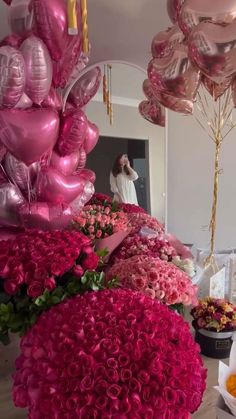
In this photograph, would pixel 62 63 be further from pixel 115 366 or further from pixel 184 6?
pixel 115 366

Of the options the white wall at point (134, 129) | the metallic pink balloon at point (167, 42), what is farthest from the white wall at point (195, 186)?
the metallic pink balloon at point (167, 42)

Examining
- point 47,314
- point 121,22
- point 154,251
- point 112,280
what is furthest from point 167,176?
point 47,314

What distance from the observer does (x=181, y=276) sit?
2.26 feet

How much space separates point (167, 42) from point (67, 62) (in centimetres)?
29

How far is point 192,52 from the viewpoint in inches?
31.0

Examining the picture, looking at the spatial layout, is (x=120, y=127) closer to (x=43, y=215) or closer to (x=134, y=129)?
(x=134, y=129)

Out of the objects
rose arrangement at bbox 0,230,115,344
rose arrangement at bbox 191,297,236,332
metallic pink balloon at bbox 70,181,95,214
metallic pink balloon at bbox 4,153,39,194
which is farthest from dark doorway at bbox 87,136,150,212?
rose arrangement at bbox 0,230,115,344

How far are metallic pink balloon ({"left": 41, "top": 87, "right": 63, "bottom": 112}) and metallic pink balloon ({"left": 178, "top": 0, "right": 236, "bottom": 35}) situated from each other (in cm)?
34

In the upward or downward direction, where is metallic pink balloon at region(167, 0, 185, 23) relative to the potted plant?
upward

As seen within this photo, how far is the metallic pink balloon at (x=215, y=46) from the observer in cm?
74

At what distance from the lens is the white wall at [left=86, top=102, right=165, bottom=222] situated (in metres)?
1.52

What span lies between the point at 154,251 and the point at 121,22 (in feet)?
2.66

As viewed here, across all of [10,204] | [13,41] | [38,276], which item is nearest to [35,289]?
[38,276]

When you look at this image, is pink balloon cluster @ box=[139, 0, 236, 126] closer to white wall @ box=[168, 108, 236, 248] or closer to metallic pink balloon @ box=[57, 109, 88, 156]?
→ metallic pink balloon @ box=[57, 109, 88, 156]
